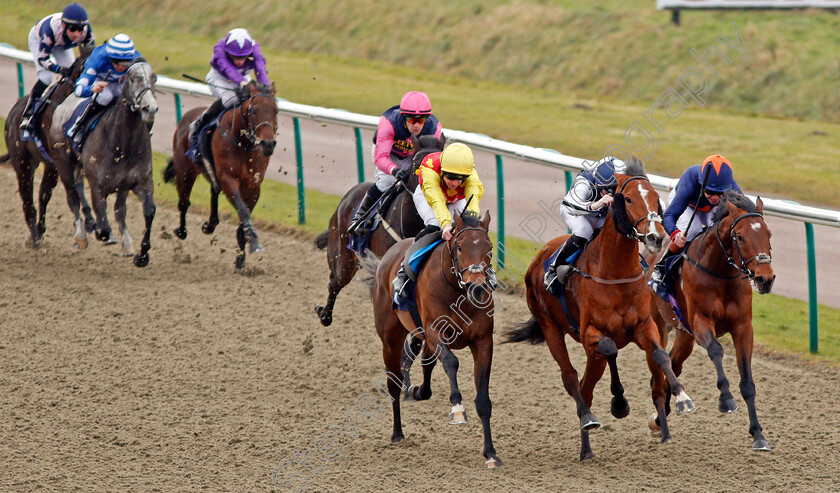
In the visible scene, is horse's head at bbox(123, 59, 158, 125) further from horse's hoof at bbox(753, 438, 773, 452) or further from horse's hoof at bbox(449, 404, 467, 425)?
horse's hoof at bbox(753, 438, 773, 452)

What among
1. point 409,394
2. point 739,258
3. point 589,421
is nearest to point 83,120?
point 409,394

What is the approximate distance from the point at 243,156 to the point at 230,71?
0.86 metres

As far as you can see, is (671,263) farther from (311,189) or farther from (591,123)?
(591,123)

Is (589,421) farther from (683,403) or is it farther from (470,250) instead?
(470,250)

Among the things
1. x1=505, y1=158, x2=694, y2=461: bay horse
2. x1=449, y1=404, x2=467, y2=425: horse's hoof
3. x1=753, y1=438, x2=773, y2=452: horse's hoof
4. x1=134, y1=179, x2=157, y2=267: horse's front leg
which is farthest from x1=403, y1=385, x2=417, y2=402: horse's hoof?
x1=134, y1=179, x2=157, y2=267: horse's front leg

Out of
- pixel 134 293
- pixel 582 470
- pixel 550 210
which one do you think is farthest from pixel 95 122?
pixel 582 470

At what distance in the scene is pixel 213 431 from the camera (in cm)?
665

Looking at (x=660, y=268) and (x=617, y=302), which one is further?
(x=660, y=268)

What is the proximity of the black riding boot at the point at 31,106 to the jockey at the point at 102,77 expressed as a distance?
85 centimetres

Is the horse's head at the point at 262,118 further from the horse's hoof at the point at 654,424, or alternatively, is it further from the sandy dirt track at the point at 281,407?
the horse's hoof at the point at 654,424

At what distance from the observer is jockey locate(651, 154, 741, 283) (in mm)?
6500

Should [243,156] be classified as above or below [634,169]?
above

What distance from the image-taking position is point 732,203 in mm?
6273

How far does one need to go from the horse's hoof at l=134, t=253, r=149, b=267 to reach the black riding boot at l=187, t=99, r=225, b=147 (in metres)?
1.24
